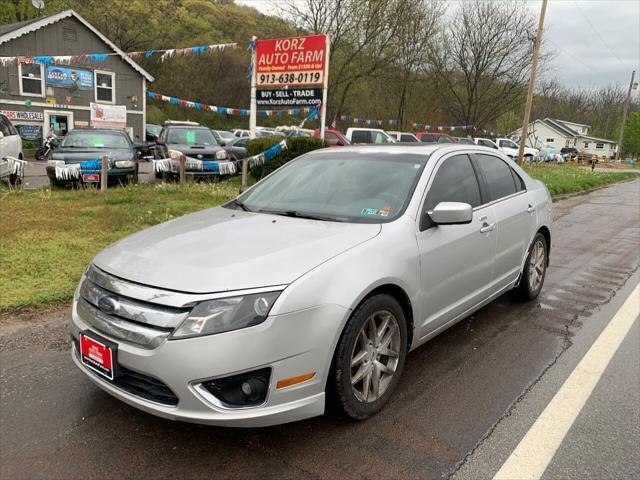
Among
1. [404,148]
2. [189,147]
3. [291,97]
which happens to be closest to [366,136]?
[291,97]

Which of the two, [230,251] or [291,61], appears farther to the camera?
[291,61]

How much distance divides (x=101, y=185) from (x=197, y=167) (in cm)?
295

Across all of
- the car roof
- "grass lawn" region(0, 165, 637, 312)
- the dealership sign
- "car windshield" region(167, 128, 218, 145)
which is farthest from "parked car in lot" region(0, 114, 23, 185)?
the car roof

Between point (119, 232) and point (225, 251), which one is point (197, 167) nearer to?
point (119, 232)

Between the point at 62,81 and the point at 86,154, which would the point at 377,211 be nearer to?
the point at 86,154

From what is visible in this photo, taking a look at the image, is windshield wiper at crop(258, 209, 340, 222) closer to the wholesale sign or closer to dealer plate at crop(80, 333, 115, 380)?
dealer plate at crop(80, 333, 115, 380)

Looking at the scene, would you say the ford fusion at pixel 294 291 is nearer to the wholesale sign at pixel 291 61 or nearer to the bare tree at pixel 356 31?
the wholesale sign at pixel 291 61

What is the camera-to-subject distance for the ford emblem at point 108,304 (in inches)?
101

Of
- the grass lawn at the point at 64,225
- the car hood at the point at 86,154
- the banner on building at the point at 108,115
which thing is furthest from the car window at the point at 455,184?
the banner on building at the point at 108,115

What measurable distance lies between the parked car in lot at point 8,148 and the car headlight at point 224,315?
1117cm

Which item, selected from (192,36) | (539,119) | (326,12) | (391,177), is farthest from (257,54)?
(539,119)

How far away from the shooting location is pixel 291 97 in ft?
44.5

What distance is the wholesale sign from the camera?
42.0ft

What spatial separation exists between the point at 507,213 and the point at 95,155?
1010cm
